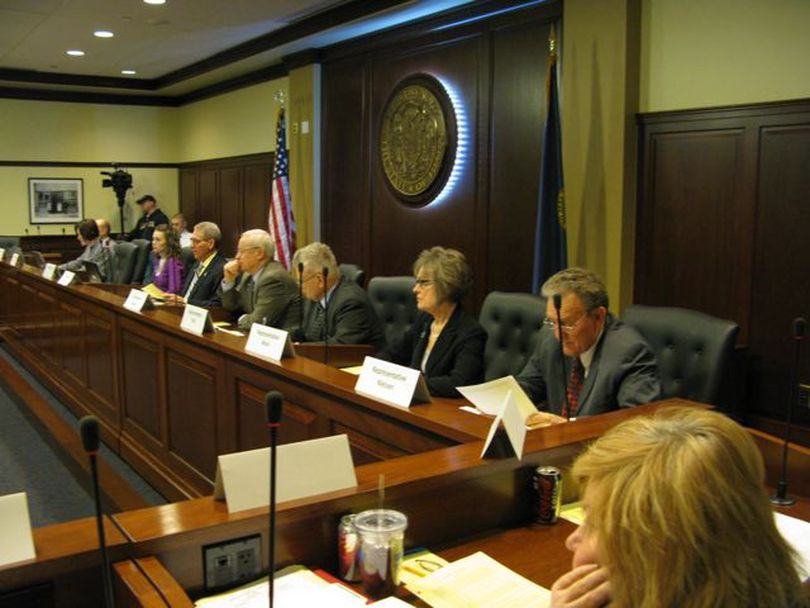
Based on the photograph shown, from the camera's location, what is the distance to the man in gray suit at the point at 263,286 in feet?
13.1

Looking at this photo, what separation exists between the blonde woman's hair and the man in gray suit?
3.20 meters

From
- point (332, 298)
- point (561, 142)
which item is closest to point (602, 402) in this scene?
point (332, 298)

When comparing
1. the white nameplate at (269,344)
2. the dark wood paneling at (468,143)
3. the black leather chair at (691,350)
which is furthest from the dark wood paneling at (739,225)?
the white nameplate at (269,344)

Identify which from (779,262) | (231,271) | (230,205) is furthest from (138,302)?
(230,205)

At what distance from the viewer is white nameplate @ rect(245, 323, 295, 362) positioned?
8.87 ft

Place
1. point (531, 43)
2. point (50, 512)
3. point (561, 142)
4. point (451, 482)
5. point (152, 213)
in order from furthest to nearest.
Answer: point (152, 213) < point (531, 43) < point (561, 142) < point (50, 512) < point (451, 482)

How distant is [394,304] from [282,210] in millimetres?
3381

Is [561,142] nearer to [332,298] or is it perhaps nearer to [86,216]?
[332,298]

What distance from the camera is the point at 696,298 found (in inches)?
165

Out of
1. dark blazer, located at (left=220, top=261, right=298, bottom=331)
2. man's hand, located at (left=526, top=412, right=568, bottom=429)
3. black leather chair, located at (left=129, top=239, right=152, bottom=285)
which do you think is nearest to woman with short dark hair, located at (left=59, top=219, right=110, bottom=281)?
black leather chair, located at (left=129, top=239, right=152, bottom=285)

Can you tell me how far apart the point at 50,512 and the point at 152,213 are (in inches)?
301

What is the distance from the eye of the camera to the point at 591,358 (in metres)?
2.42

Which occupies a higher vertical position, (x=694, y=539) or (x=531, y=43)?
(x=531, y=43)

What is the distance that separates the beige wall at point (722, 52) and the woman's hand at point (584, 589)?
3312 millimetres
